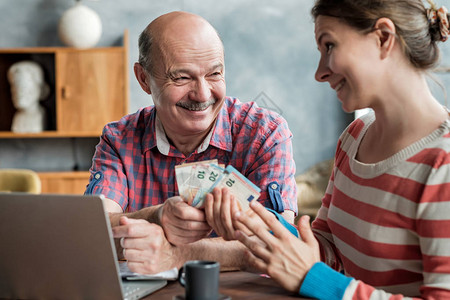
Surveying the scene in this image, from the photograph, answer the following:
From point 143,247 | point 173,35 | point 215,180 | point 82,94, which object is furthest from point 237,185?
point 82,94

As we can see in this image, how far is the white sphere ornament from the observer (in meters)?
4.93

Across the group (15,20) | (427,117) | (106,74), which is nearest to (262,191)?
(427,117)

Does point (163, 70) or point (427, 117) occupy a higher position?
point (163, 70)

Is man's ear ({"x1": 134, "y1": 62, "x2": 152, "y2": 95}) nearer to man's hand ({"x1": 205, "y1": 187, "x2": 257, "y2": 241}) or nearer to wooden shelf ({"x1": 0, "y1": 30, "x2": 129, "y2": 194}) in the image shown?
man's hand ({"x1": 205, "y1": 187, "x2": 257, "y2": 241})

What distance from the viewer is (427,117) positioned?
53.4 inches

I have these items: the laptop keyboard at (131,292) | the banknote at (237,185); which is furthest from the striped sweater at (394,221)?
the laptop keyboard at (131,292)

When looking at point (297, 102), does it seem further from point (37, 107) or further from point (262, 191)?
point (262, 191)

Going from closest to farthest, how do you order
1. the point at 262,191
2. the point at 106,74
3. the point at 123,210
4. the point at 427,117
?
the point at 427,117
the point at 262,191
the point at 123,210
the point at 106,74

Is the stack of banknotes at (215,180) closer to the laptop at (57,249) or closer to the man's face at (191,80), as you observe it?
the laptop at (57,249)

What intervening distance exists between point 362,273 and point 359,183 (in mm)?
237

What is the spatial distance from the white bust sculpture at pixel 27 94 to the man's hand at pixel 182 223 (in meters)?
3.68

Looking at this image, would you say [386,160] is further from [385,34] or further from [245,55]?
[245,55]

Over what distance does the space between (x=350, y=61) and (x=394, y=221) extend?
0.40 metres

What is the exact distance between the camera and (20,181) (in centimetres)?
412
